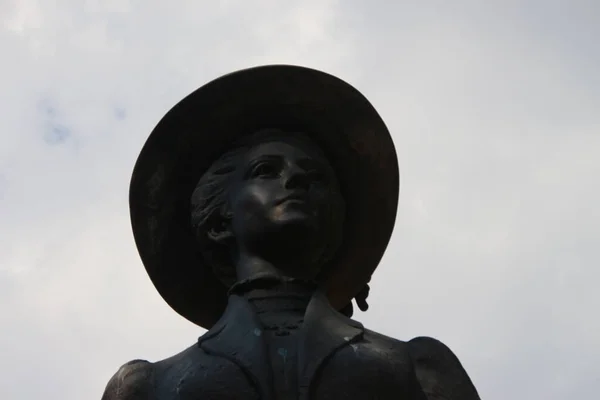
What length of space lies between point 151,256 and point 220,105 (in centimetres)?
108

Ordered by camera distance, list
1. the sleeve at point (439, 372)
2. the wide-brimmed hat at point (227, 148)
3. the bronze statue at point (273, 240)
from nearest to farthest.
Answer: the bronze statue at point (273, 240), the sleeve at point (439, 372), the wide-brimmed hat at point (227, 148)

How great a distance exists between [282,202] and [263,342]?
3.17ft

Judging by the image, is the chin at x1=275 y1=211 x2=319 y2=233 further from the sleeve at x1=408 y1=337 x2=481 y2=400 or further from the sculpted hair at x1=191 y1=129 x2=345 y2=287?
the sleeve at x1=408 y1=337 x2=481 y2=400

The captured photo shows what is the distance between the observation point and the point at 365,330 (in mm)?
6062

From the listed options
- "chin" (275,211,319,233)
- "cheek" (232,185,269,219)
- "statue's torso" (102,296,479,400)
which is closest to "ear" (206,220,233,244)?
"cheek" (232,185,269,219)

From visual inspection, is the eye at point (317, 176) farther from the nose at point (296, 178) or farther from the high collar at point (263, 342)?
the high collar at point (263, 342)

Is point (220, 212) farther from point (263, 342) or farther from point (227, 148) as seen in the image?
point (263, 342)

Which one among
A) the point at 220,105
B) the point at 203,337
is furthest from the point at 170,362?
the point at 220,105

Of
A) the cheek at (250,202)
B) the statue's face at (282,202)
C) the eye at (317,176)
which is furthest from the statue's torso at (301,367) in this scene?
the eye at (317,176)

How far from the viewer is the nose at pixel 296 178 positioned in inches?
258

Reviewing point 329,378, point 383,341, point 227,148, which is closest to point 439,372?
point 383,341

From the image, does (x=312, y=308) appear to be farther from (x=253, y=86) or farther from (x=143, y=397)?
(x=253, y=86)

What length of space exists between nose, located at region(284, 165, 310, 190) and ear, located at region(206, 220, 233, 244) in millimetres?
466

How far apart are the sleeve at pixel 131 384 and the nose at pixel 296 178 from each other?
134cm
